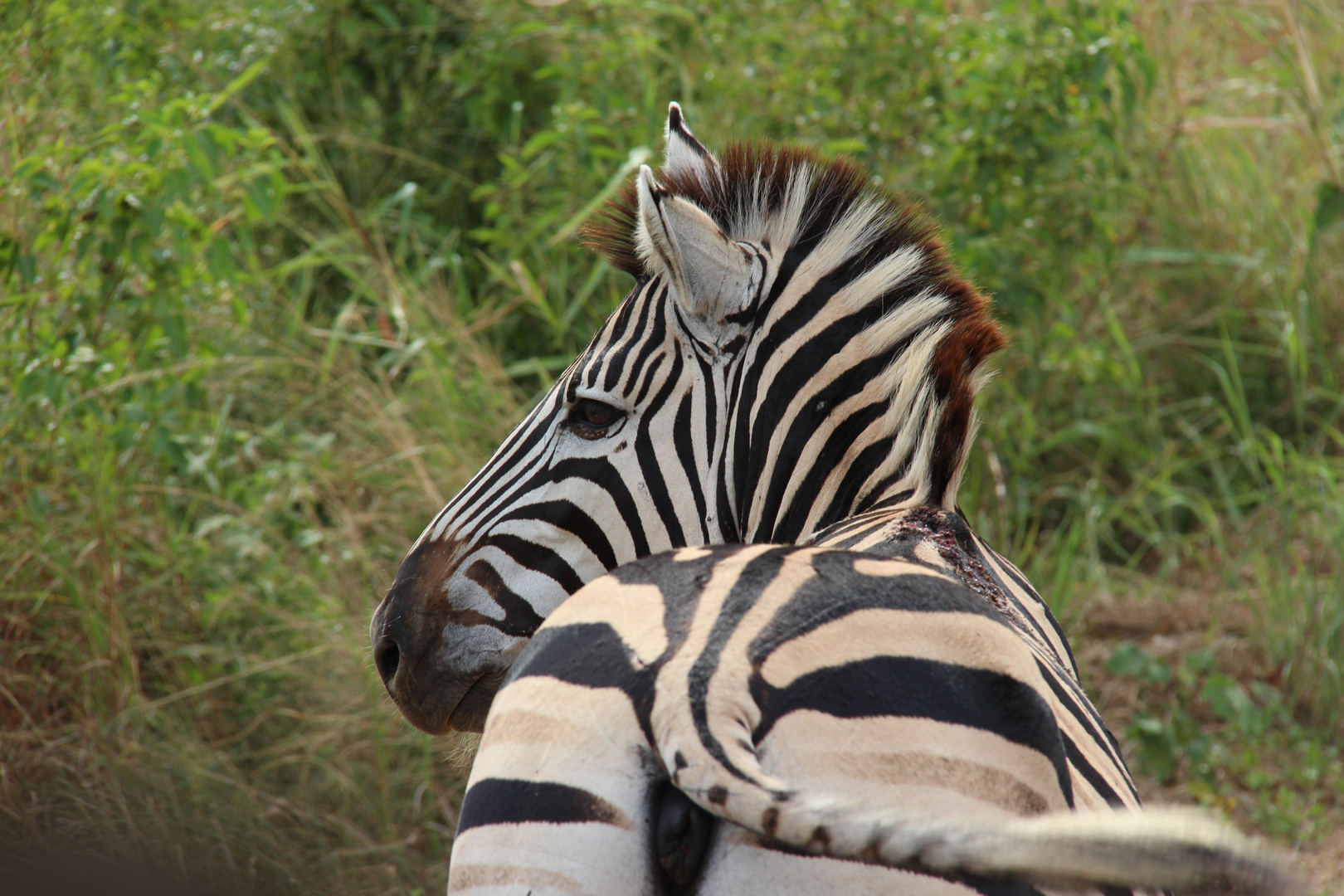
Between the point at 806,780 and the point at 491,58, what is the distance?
5.23 metres

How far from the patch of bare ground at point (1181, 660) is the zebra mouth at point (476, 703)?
3.12 meters

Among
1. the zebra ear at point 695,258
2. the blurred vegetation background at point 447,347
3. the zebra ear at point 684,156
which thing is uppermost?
the zebra ear at point 684,156

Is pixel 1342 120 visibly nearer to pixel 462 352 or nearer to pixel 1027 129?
pixel 1027 129

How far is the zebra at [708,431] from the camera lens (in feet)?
6.64

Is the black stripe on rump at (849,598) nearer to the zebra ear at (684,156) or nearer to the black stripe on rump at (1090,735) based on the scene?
the black stripe on rump at (1090,735)

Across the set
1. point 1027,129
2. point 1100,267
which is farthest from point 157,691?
point 1100,267

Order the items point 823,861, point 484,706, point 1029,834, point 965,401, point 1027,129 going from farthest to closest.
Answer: point 1027,129 → point 484,706 → point 965,401 → point 823,861 → point 1029,834

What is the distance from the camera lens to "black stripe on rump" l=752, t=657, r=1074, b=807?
1.19 metres

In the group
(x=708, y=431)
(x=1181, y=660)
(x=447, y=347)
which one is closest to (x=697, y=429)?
(x=708, y=431)

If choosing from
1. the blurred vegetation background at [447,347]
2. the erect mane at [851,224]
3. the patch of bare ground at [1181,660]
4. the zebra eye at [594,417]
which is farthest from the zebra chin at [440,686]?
the patch of bare ground at [1181,660]

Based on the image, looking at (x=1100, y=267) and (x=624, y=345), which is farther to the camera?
(x=1100, y=267)

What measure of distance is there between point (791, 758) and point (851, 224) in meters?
1.34

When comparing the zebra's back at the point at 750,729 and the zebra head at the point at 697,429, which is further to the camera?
the zebra head at the point at 697,429

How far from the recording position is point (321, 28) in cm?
601
